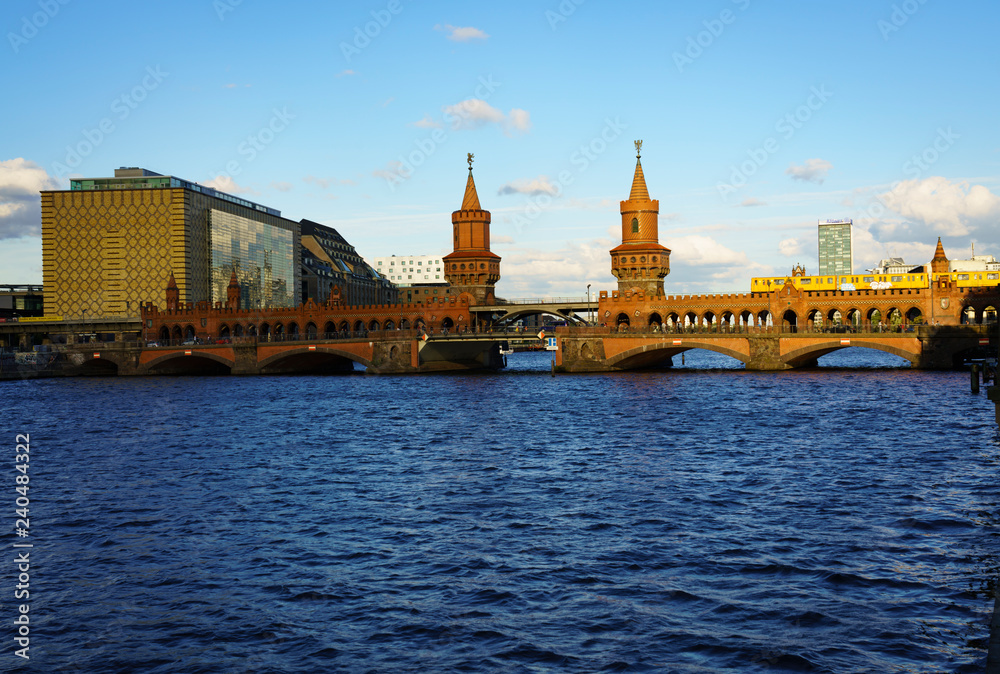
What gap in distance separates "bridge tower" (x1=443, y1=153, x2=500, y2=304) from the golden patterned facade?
62.0m

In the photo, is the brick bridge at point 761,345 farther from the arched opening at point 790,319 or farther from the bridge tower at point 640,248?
the bridge tower at point 640,248

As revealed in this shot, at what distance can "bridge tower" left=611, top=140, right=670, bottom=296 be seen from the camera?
12600 cm

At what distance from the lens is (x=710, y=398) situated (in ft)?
236

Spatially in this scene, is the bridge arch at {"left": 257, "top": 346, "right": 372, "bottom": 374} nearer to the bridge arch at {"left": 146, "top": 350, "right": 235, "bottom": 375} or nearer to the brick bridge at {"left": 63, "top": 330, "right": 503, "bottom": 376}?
the brick bridge at {"left": 63, "top": 330, "right": 503, "bottom": 376}

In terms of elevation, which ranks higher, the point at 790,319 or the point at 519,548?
the point at 790,319

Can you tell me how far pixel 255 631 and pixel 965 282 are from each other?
17860cm

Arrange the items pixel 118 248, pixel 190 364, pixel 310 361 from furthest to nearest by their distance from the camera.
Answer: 1. pixel 118 248
2. pixel 190 364
3. pixel 310 361

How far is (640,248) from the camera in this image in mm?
126125

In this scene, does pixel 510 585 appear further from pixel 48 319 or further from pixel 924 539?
pixel 48 319

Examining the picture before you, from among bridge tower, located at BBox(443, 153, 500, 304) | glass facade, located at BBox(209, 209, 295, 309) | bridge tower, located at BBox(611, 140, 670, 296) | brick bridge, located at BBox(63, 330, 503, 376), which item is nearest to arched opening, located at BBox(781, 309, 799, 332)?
bridge tower, located at BBox(611, 140, 670, 296)

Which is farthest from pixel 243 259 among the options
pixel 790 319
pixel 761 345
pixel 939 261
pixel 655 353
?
pixel 939 261

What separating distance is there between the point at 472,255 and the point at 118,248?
7896cm

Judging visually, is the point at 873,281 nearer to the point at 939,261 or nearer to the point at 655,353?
the point at 939,261

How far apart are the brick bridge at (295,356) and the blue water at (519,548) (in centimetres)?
6036
